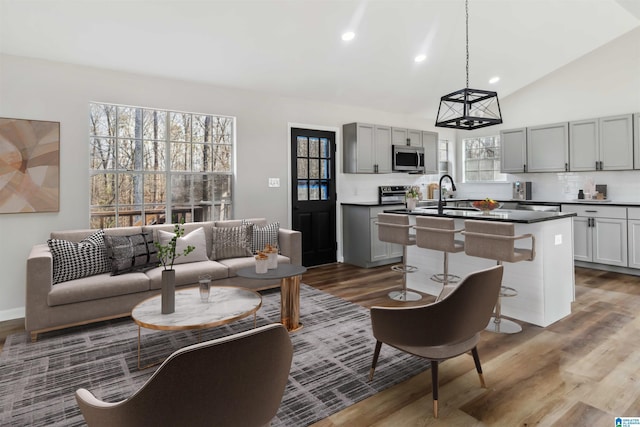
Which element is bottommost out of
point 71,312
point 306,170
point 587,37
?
point 71,312

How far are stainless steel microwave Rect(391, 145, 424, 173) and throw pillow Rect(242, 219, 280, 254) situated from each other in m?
2.84

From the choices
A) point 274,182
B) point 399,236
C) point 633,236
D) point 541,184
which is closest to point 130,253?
point 274,182

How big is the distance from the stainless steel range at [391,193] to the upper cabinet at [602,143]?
2.74 meters

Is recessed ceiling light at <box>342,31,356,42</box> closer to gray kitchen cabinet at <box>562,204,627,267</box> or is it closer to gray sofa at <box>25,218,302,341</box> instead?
gray sofa at <box>25,218,302,341</box>

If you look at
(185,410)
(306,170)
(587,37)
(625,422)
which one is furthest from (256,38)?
(587,37)

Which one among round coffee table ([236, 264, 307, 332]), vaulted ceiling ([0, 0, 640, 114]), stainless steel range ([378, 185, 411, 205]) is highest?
vaulted ceiling ([0, 0, 640, 114])

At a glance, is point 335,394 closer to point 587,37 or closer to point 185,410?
point 185,410

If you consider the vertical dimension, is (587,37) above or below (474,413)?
above

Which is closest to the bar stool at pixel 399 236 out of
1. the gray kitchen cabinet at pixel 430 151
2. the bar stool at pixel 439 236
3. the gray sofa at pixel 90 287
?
the bar stool at pixel 439 236

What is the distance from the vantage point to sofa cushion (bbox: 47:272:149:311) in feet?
10.4

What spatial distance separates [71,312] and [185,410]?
283cm

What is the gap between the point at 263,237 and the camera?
4.61m

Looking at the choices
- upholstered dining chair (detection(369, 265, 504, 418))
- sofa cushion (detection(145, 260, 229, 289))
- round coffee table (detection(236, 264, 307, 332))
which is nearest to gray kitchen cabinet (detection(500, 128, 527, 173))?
round coffee table (detection(236, 264, 307, 332))

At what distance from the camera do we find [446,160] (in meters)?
7.87
